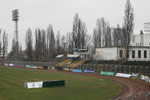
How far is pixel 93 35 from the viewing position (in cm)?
10394

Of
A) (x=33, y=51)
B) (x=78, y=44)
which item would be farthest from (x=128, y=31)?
(x=33, y=51)

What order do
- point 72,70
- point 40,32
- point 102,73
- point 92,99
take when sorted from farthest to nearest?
point 40,32
point 72,70
point 102,73
point 92,99

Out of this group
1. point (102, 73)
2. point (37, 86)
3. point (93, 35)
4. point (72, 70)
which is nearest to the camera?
point (37, 86)

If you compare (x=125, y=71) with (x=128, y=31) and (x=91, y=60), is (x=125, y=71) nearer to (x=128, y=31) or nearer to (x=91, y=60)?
(x=128, y=31)

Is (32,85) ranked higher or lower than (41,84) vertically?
lower

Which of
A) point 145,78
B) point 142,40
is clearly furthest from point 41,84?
point 142,40

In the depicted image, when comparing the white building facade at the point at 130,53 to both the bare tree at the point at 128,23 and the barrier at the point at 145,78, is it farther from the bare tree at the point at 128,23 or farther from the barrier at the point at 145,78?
the barrier at the point at 145,78

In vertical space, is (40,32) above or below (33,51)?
above

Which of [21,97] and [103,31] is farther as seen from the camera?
[103,31]

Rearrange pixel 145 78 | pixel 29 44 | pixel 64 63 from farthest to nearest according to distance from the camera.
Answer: pixel 29 44 < pixel 64 63 < pixel 145 78

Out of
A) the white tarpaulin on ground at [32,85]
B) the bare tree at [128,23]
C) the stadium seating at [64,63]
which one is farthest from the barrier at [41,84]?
the stadium seating at [64,63]

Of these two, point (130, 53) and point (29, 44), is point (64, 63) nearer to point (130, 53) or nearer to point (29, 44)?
point (130, 53)

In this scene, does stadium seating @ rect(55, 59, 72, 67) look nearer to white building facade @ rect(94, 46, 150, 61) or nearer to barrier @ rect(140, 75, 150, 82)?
white building facade @ rect(94, 46, 150, 61)

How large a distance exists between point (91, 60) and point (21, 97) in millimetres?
52410
